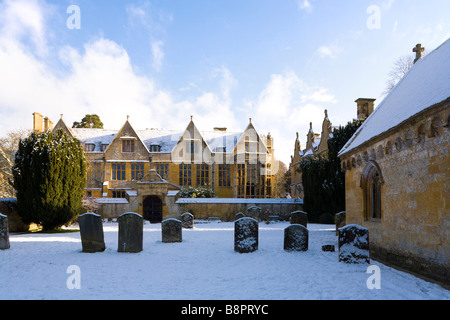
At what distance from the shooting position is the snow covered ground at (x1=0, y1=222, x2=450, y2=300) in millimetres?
6434

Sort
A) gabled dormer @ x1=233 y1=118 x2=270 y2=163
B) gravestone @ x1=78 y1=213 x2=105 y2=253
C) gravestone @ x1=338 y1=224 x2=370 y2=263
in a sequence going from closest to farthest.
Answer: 1. gravestone @ x1=338 y1=224 x2=370 y2=263
2. gravestone @ x1=78 y1=213 x2=105 y2=253
3. gabled dormer @ x1=233 y1=118 x2=270 y2=163

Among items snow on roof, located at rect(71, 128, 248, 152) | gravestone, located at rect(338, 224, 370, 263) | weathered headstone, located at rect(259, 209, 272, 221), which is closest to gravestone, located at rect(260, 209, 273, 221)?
weathered headstone, located at rect(259, 209, 272, 221)

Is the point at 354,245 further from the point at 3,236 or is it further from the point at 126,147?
the point at 126,147

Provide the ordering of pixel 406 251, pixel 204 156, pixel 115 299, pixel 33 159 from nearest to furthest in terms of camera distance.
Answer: pixel 115 299 → pixel 406 251 → pixel 33 159 → pixel 204 156

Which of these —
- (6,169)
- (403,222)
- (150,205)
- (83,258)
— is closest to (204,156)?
(150,205)

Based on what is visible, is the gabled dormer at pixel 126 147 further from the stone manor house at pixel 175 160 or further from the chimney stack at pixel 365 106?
the chimney stack at pixel 365 106

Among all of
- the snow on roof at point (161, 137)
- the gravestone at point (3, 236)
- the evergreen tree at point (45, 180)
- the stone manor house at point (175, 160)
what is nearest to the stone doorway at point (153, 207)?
the stone manor house at point (175, 160)

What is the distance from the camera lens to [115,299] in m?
6.15

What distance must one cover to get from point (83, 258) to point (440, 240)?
10.0 meters

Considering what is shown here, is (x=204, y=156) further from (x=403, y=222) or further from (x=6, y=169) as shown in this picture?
(x=403, y=222)

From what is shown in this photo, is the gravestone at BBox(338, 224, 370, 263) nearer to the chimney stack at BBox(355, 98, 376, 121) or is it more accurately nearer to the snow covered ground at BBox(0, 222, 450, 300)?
the snow covered ground at BBox(0, 222, 450, 300)

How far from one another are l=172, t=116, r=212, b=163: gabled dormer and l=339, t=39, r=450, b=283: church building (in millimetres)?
27370

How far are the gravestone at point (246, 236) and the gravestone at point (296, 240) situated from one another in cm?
121

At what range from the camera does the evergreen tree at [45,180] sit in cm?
1886
